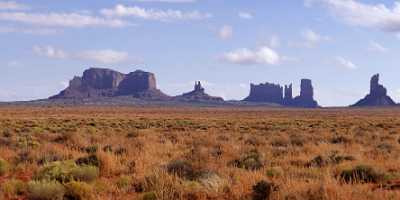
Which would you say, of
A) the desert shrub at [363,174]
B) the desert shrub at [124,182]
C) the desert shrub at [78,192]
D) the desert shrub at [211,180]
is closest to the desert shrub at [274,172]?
the desert shrub at [363,174]

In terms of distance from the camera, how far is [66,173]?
11023 mm

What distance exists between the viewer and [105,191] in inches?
382

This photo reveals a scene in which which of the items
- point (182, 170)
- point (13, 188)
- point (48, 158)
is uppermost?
point (182, 170)

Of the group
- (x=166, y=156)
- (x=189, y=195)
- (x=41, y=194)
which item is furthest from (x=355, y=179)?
(x=166, y=156)

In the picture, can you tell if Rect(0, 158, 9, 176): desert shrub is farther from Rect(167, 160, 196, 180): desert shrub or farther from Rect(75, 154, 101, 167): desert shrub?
Rect(167, 160, 196, 180): desert shrub

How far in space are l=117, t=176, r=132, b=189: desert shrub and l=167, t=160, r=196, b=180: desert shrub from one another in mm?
853

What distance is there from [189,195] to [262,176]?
87.8 inches

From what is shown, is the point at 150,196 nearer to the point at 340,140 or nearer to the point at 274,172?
the point at 274,172

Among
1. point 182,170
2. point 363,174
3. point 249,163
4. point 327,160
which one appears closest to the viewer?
point 182,170

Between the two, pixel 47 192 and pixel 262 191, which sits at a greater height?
pixel 262 191

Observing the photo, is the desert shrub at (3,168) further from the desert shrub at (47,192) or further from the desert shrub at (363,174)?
the desert shrub at (363,174)

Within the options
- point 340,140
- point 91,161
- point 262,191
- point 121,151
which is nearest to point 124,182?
point 91,161

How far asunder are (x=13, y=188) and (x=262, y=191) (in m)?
4.33

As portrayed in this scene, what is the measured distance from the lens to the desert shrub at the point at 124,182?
1035 cm
